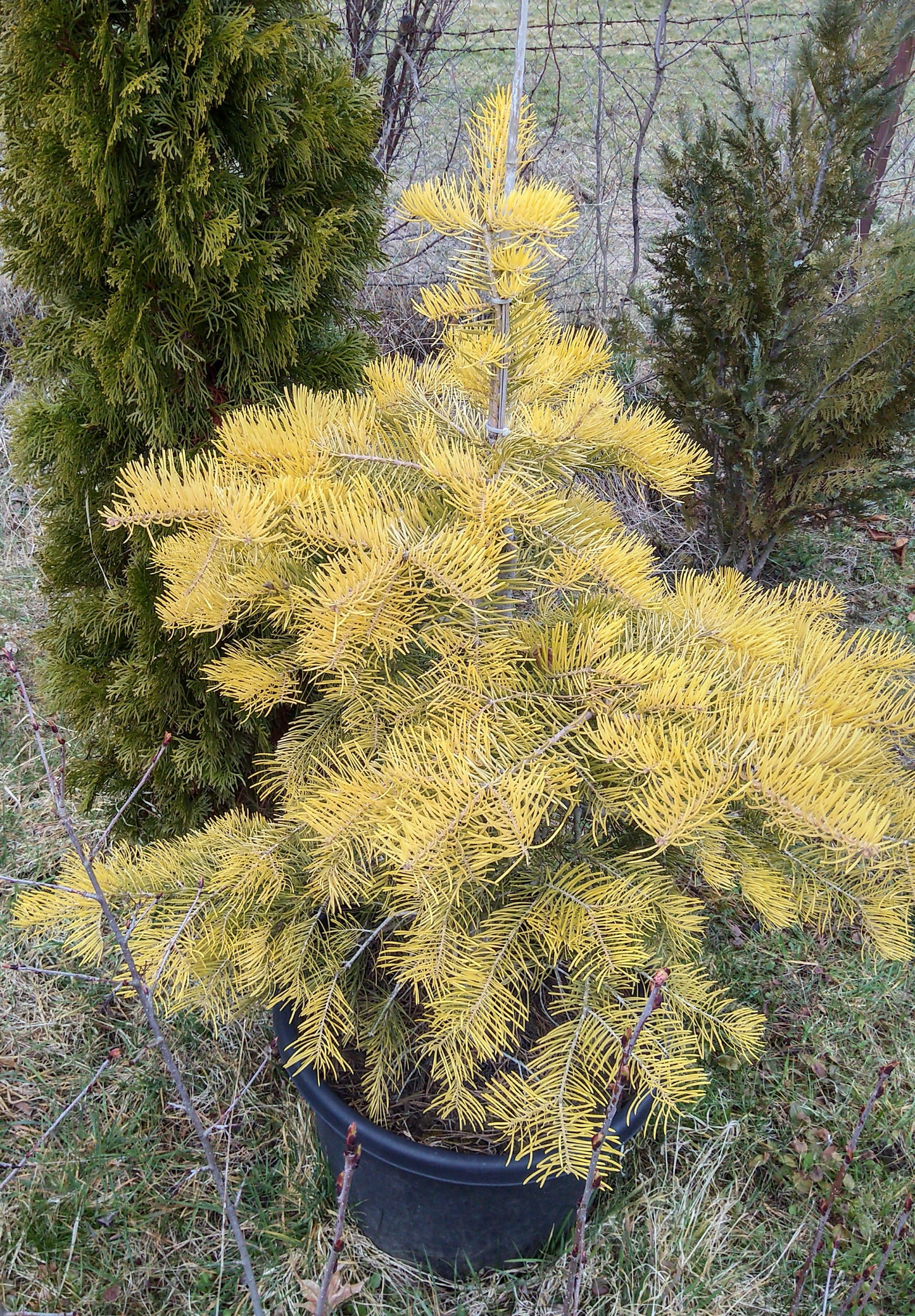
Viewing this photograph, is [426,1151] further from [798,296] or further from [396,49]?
[396,49]

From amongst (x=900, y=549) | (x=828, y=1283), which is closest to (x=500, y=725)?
(x=828, y=1283)

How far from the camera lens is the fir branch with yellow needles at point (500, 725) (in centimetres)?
96

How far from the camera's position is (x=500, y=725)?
105cm

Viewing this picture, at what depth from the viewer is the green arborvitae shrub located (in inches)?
56.8

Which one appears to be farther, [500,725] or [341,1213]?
[500,725]

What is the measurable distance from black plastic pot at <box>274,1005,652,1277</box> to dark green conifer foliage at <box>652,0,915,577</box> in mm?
2177

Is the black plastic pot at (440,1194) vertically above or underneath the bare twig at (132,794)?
underneath

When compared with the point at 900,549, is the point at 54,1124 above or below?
above

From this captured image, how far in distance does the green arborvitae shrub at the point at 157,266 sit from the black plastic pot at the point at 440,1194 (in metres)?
0.77

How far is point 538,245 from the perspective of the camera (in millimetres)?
986

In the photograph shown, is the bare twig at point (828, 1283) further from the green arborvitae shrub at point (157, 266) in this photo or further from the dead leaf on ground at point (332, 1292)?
the green arborvitae shrub at point (157, 266)

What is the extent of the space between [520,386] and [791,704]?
0.59 m

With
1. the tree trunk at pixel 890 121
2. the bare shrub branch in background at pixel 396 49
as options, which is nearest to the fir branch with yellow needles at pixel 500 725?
the bare shrub branch in background at pixel 396 49

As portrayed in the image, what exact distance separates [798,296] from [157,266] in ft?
6.87
